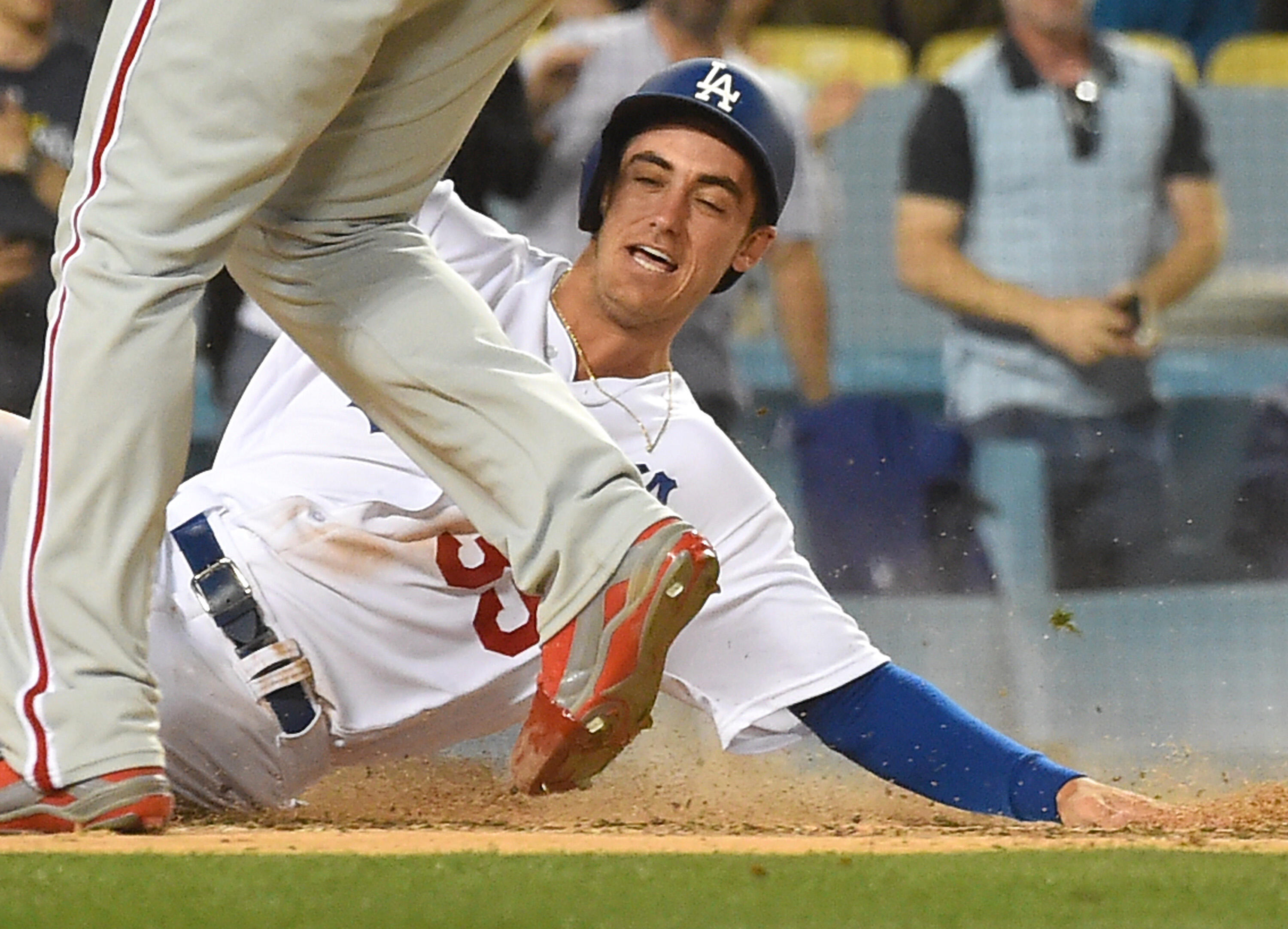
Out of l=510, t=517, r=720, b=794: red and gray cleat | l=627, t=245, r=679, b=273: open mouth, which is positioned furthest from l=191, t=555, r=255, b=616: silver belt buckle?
l=627, t=245, r=679, b=273: open mouth

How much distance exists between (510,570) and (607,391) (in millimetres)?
406

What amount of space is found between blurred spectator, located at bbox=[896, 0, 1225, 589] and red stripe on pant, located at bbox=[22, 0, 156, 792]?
2693 millimetres

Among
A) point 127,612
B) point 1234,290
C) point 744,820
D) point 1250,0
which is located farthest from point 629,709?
point 1250,0

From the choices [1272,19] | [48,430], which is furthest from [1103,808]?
[1272,19]

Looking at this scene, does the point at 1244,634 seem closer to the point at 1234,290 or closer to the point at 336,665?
the point at 1234,290

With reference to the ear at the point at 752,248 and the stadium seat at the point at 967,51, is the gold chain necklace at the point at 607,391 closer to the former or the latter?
the ear at the point at 752,248

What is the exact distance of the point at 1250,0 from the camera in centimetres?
499

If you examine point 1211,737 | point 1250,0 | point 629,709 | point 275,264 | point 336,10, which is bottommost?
point 1211,737

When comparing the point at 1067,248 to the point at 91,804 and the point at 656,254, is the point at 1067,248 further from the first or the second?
the point at 91,804

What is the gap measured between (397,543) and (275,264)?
2.15ft

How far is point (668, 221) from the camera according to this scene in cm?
288

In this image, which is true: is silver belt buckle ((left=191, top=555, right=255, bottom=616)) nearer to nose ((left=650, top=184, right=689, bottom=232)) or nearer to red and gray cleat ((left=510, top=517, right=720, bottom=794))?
red and gray cleat ((left=510, top=517, right=720, bottom=794))

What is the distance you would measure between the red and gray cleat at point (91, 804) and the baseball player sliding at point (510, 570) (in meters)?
0.57

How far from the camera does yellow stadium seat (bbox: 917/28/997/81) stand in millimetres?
4629
